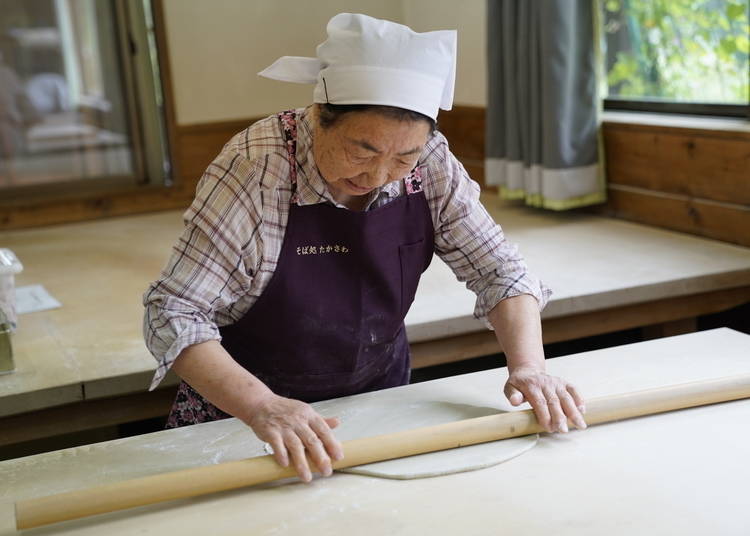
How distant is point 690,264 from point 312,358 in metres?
1.33

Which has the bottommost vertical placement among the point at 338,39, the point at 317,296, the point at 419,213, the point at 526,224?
the point at 526,224

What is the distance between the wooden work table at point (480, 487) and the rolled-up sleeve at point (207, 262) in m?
0.16

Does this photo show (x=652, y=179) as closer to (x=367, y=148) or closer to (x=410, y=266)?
(x=410, y=266)

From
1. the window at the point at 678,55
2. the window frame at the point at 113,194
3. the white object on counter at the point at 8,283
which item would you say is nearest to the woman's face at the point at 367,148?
the white object on counter at the point at 8,283

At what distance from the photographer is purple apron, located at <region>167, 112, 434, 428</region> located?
4.80ft

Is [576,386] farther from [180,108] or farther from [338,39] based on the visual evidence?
[180,108]

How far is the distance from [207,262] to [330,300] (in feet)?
0.81

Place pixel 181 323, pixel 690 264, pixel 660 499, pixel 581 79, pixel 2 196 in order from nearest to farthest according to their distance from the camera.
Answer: pixel 660 499, pixel 181 323, pixel 690 264, pixel 581 79, pixel 2 196

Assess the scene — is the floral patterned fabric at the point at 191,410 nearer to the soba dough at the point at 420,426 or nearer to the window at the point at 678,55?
the soba dough at the point at 420,426

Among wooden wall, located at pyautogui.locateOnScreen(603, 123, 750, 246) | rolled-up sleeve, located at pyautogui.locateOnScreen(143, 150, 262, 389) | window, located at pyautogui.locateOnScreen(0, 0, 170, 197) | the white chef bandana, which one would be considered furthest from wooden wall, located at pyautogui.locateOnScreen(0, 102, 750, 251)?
rolled-up sleeve, located at pyautogui.locateOnScreen(143, 150, 262, 389)

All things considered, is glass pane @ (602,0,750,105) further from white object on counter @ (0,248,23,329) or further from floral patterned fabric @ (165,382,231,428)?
white object on counter @ (0,248,23,329)

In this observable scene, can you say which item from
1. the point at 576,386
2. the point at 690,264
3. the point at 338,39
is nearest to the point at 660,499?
the point at 576,386

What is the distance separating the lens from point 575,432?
133cm

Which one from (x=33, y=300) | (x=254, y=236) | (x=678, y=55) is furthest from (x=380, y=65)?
(x=678, y=55)
